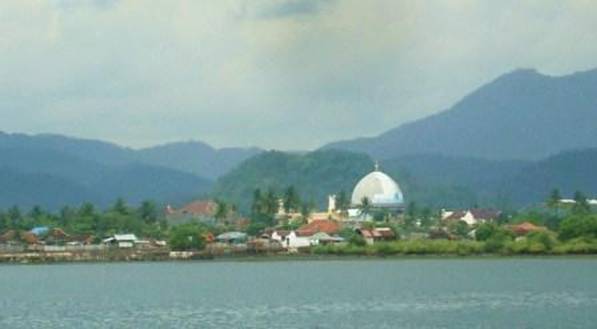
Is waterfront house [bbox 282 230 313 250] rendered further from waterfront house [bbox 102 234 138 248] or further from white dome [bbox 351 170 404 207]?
white dome [bbox 351 170 404 207]

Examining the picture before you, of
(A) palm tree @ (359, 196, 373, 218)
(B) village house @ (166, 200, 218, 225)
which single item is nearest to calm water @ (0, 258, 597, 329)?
(A) palm tree @ (359, 196, 373, 218)

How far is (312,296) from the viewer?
175 ft

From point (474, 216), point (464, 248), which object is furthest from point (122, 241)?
point (474, 216)

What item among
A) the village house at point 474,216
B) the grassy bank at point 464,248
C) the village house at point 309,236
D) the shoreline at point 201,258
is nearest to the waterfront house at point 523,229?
the grassy bank at point 464,248

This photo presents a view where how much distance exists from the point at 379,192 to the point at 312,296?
108079mm

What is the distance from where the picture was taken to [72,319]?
43.3m

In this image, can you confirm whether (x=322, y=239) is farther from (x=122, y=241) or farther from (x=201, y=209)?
(x=201, y=209)

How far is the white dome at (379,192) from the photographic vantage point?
158 metres

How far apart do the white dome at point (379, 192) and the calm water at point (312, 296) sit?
7012 cm

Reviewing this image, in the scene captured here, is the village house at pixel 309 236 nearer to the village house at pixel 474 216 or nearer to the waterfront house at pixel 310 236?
the waterfront house at pixel 310 236

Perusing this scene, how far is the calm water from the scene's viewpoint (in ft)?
135

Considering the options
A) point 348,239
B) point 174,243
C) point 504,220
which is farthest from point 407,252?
point 504,220

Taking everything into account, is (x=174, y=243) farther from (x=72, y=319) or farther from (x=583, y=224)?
(x=72, y=319)

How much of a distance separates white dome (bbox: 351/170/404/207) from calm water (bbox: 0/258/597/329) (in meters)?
70.1
